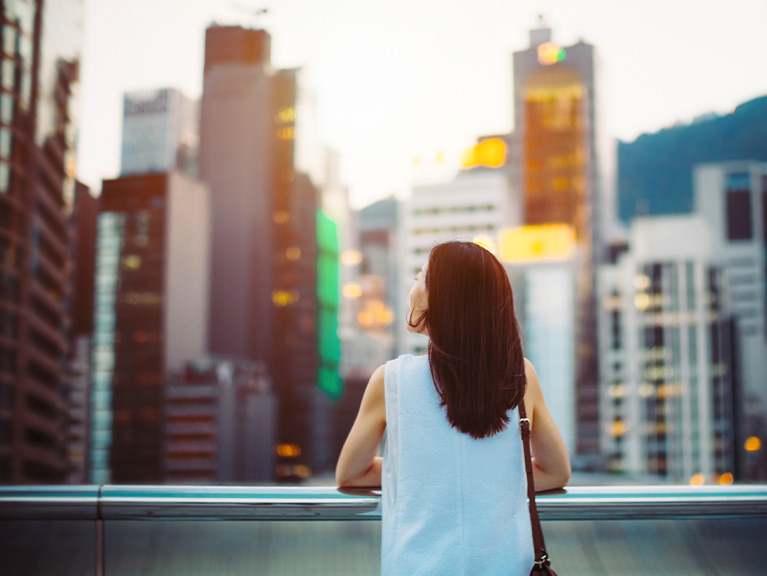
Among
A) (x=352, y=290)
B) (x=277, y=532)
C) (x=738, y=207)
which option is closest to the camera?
(x=277, y=532)

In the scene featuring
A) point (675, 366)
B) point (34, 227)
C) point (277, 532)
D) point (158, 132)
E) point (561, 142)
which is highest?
point (158, 132)

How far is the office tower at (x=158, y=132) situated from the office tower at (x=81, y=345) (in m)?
21.9

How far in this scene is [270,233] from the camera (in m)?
111

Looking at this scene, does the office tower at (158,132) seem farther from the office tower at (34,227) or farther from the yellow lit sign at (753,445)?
the yellow lit sign at (753,445)

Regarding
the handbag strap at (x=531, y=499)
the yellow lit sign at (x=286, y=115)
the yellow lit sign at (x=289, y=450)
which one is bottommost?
the yellow lit sign at (x=289, y=450)

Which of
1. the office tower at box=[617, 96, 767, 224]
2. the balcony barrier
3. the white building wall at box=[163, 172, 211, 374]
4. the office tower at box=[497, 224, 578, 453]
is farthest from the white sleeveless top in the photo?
the office tower at box=[617, 96, 767, 224]

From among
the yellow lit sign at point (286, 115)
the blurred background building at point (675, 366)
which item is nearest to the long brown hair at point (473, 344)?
the blurred background building at point (675, 366)

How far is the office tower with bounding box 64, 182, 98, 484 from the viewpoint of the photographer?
100812mm

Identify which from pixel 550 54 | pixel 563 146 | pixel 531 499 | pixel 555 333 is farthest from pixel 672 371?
pixel 531 499

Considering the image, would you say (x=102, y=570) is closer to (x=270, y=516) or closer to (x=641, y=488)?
(x=270, y=516)

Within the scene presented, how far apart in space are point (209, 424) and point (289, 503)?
88.4 metres

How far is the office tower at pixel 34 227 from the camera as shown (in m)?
43.0

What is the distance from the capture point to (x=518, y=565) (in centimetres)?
176

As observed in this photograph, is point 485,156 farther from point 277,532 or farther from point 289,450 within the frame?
point 277,532
